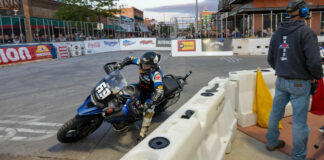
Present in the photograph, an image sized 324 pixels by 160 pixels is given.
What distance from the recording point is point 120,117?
11.2 feet

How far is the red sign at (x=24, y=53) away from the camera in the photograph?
1505cm

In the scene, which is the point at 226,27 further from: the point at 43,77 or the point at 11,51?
the point at 11,51

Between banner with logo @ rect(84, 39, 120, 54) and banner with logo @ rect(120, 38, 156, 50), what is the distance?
0.84 metres

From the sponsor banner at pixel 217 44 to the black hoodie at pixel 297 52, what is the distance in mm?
15178

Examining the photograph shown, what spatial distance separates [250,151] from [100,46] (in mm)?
23956

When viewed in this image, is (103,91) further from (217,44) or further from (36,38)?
(36,38)

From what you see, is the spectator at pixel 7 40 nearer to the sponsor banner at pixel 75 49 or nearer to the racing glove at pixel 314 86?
the sponsor banner at pixel 75 49

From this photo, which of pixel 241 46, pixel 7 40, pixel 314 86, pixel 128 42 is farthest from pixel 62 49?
pixel 314 86

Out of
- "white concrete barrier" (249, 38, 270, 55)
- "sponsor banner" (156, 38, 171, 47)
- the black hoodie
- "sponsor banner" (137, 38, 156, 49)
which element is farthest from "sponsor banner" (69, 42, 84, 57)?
the black hoodie

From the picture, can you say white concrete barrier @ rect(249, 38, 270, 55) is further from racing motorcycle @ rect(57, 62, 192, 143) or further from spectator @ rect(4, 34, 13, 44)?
spectator @ rect(4, 34, 13, 44)

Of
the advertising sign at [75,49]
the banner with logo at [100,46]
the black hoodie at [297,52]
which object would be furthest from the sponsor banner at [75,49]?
the black hoodie at [297,52]

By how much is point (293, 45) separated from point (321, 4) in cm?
2990

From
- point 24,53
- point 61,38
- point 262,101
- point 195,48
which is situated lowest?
point 262,101

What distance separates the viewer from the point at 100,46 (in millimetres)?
25422
